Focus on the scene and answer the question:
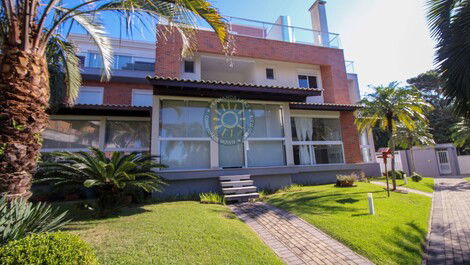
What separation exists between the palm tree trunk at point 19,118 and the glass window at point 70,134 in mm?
7771

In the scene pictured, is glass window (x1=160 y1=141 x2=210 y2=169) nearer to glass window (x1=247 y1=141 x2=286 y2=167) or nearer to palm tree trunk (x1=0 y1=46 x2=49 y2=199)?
glass window (x1=247 y1=141 x2=286 y2=167)

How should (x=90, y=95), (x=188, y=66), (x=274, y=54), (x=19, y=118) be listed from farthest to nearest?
1. (x=90, y=95)
2. (x=274, y=54)
3. (x=188, y=66)
4. (x=19, y=118)

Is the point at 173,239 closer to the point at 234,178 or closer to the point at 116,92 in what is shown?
the point at 234,178

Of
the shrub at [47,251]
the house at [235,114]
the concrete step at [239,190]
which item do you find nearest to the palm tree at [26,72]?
the shrub at [47,251]

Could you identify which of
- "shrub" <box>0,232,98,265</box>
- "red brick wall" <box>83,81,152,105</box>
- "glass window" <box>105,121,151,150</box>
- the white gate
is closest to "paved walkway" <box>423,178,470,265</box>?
"shrub" <box>0,232,98,265</box>

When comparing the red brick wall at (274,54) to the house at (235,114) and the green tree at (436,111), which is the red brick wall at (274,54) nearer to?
the house at (235,114)

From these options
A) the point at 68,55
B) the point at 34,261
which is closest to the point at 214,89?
the point at 68,55

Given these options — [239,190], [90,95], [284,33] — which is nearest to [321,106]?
[284,33]

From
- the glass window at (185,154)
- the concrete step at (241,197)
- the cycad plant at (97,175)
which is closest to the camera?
the cycad plant at (97,175)

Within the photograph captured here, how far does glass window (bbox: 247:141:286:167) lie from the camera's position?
10.6 metres

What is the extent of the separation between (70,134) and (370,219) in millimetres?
12699

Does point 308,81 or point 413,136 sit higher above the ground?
point 308,81

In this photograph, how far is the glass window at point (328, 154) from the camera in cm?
1314

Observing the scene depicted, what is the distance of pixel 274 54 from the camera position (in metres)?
15.0
